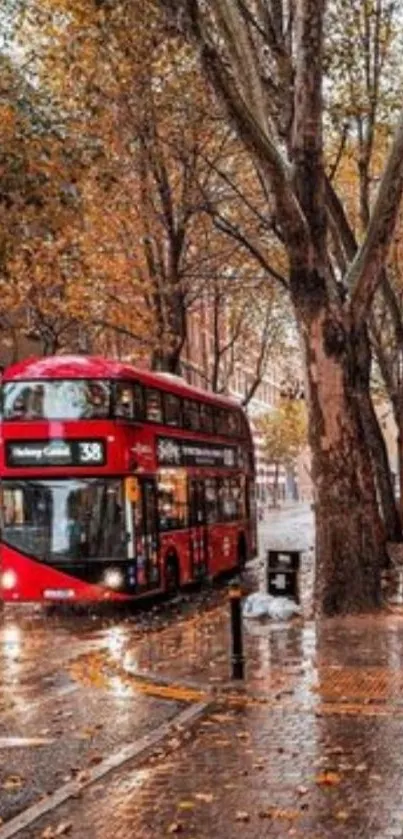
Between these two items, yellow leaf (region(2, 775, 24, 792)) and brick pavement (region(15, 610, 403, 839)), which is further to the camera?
yellow leaf (region(2, 775, 24, 792))

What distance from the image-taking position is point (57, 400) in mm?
19609

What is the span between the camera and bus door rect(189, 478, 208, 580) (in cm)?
2403

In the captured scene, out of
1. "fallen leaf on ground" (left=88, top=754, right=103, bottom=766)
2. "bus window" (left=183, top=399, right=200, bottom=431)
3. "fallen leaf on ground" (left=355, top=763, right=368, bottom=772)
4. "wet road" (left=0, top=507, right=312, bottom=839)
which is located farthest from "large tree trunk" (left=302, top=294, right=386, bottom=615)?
"fallen leaf on ground" (left=355, top=763, right=368, bottom=772)

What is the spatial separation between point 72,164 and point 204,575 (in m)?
10.3

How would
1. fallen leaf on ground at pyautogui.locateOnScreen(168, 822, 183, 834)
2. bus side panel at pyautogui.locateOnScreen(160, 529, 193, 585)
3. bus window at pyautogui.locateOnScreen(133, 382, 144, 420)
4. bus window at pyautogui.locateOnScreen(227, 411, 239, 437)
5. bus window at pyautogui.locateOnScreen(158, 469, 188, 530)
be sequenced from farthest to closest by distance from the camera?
bus window at pyautogui.locateOnScreen(227, 411, 239, 437), bus side panel at pyautogui.locateOnScreen(160, 529, 193, 585), bus window at pyautogui.locateOnScreen(158, 469, 188, 530), bus window at pyautogui.locateOnScreen(133, 382, 144, 420), fallen leaf on ground at pyautogui.locateOnScreen(168, 822, 183, 834)

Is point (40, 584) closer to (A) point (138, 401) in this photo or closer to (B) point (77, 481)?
(B) point (77, 481)

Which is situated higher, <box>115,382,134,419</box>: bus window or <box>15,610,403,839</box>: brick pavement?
<box>115,382,134,419</box>: bus window

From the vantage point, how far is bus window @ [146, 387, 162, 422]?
20891mm

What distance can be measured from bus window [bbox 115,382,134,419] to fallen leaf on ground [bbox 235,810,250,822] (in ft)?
41.4

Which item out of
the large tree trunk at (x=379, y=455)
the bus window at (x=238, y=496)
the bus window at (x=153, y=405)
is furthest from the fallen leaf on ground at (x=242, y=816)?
the bus window at (x=238, y=496)

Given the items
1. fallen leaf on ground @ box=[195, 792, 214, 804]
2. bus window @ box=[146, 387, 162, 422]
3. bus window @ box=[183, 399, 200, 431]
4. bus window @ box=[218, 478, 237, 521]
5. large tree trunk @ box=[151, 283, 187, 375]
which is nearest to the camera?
fallen leaf on ground @ box=[195, 792, 214, 804]

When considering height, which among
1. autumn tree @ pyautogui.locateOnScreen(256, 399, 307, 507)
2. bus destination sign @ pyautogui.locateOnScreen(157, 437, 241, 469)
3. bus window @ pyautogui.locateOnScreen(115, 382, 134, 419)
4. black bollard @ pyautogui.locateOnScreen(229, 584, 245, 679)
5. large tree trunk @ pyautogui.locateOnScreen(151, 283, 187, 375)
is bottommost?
black bollard @ pyautogui.locateOnScreen(229, 584, 245, 679)

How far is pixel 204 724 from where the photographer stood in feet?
32.8

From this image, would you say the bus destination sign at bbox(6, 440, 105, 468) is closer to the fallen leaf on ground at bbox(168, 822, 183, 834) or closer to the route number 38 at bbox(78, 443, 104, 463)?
the route number 38 at bbox(78, 443, 104, 463)
